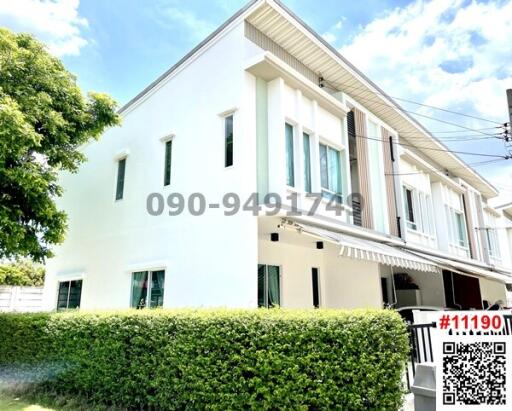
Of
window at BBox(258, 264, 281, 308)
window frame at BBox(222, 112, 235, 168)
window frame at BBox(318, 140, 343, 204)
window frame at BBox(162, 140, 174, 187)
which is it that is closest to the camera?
window frame at BBox(222, 112, 235, 168)

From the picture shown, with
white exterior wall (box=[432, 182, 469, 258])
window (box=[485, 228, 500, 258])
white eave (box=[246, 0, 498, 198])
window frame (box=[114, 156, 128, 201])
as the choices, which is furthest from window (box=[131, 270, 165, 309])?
window (box=[485, 228, 500, 258])

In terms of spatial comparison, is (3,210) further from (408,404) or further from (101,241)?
(408,404)

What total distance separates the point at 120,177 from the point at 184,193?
6.12 meters

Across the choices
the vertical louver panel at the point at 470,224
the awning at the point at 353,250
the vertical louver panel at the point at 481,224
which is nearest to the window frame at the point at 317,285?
the awning at the point at 353,250

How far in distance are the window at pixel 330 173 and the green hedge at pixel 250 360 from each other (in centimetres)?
799

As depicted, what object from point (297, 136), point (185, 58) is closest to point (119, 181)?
point (185, 58)

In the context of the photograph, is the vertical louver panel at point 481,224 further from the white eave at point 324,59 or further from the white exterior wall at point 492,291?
the white eave at point 324,59

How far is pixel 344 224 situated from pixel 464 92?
16.2 meters

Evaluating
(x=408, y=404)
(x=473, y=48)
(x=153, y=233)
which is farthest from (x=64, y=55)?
(x=473, y=48)

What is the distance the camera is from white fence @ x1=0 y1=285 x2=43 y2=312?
80.2ft

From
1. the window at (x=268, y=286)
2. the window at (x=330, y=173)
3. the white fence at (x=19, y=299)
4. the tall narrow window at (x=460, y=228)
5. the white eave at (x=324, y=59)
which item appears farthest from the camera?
the tall narrow window at (x=460, y=228)

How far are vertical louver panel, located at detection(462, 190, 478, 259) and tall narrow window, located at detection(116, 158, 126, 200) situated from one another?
26285 millimetres

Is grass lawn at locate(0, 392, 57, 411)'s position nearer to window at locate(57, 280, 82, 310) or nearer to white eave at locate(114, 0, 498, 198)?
window at locate(57, 280, 82, 310)

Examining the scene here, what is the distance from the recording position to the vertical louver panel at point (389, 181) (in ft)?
64.7
